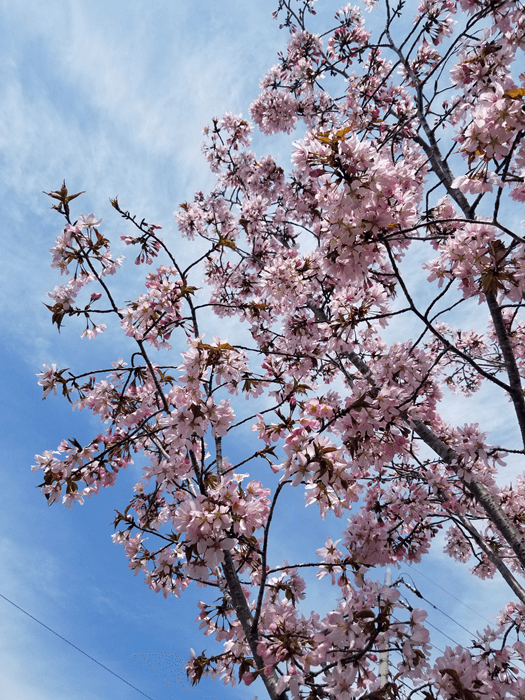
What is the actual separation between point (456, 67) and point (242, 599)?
517 cm

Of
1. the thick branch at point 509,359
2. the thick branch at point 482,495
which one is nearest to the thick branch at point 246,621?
the thick branch at point 482,495

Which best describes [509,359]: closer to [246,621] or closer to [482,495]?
[482,495]

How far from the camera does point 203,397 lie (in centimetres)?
240

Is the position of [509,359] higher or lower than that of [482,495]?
higher

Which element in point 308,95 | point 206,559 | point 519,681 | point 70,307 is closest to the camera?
point 206,559

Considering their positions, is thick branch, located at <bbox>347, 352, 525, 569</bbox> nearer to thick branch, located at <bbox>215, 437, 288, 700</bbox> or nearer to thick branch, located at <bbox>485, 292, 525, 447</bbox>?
thick branch, located at <bbox>485, 292, 525, 447</bbox>

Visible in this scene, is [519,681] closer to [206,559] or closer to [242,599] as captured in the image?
[242,599]

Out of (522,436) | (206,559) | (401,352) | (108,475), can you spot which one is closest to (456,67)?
(401,352)

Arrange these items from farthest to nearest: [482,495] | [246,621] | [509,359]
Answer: [482,495] → [509,359] → [246,621]

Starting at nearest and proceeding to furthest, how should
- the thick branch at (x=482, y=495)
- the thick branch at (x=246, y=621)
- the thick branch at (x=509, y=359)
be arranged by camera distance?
the thick branch at (x=246, y=621), the thick branch at (x=509, y=359), the thick branch at (x=482, y=495)

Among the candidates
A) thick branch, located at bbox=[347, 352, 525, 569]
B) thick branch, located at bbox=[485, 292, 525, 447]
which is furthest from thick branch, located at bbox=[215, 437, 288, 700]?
thick branch, located at bbox=[485, 292, 525, 447]

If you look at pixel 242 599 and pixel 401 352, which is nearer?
pixel 242 599

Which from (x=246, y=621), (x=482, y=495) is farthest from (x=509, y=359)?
(x=246, y=621)

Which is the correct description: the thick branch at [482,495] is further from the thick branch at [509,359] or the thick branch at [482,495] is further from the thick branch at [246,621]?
the thick branch at [246,621]
